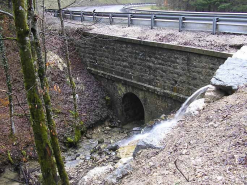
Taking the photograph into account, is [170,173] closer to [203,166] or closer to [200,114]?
[203,166]

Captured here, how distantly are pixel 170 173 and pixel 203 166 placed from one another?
0.55 metres

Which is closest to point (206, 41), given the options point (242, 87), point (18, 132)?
point (242, 87)

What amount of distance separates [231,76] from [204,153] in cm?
331

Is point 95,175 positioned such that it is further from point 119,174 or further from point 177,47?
point 177,47

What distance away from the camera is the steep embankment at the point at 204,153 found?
3824mm

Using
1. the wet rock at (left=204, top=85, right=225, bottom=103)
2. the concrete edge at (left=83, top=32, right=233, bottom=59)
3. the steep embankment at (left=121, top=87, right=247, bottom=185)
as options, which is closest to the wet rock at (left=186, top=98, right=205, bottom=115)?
the wet rock at (left=204, top=85, right=225, bottom=103)

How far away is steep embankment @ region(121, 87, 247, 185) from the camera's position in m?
3.82

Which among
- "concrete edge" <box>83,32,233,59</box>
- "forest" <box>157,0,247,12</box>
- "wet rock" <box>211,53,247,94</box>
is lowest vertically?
"wet rock" <box>211,53,247,94</box>

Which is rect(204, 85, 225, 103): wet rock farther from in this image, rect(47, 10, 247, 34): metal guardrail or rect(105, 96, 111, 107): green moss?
rect(105, 96, 111, 107): green moss

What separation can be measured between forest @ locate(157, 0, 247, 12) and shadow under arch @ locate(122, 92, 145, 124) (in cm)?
1085

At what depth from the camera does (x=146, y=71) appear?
11898 mm

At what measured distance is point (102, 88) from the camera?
49.0 ft

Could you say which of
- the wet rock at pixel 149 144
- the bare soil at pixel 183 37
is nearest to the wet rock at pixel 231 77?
the bare soil at pixel 183 37

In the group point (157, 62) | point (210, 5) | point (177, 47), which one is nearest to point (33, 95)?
point (177, 47)
